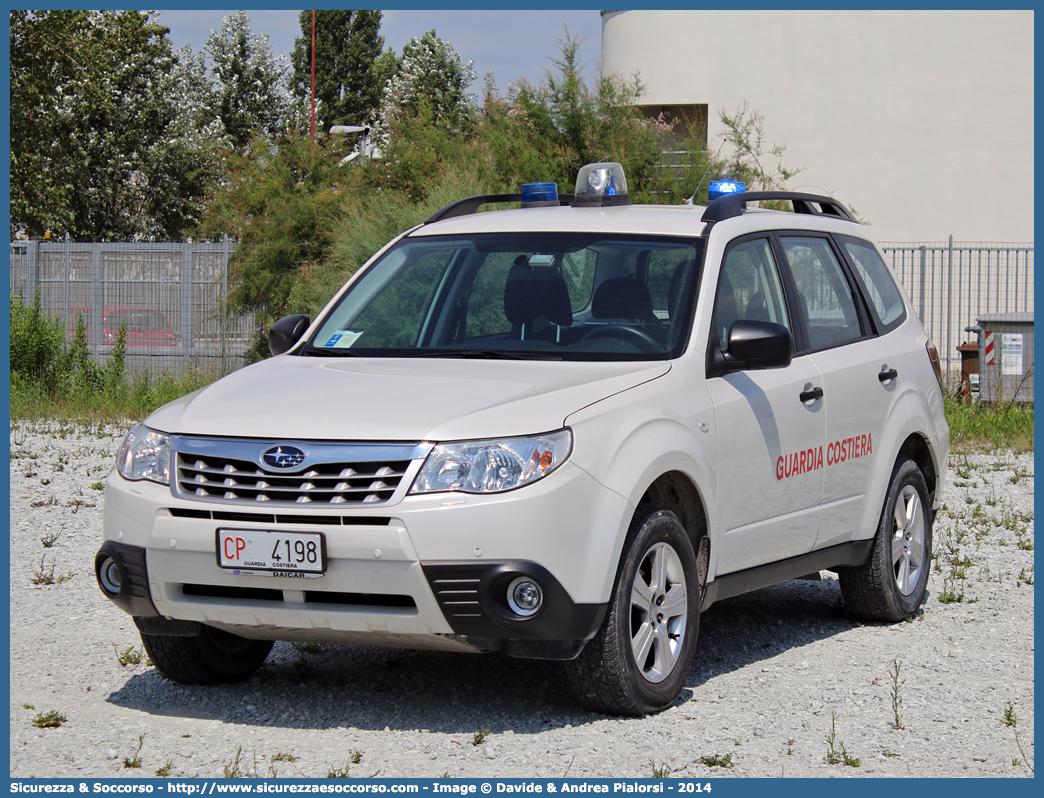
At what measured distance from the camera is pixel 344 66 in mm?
59938

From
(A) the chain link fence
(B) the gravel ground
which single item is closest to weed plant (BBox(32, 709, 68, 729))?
(B) the gravel ground

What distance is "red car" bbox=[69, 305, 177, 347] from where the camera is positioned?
19672 millimetres

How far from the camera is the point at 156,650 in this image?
5070 millimetres

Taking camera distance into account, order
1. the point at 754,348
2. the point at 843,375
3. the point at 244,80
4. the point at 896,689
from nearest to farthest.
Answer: the point at 896,689, the point at 754,348, the point at 843,375, the point at 244,80

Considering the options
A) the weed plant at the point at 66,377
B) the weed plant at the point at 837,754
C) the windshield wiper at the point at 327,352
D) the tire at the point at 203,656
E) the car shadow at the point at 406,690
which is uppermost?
the windshield wiper at the point at 327,352

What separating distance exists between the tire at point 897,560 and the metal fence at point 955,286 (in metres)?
12.0

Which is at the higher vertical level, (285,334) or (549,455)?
(285,334)

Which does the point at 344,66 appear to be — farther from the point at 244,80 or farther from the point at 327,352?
the point at 327,352

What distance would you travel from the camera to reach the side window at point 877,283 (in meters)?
6.76

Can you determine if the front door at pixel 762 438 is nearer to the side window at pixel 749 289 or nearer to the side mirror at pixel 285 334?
the side window at pixel 749 289

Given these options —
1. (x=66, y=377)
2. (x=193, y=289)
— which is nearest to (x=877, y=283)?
(x=66, y=377)

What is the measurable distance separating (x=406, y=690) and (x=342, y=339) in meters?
1.57

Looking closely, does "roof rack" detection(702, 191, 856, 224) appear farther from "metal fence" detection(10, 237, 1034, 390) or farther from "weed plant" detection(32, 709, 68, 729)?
"metal fence" detection(10, 237, 1034, 390)

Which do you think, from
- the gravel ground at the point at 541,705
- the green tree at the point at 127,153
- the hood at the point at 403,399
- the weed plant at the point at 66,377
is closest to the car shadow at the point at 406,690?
the gravel ground at the point at 541,705
